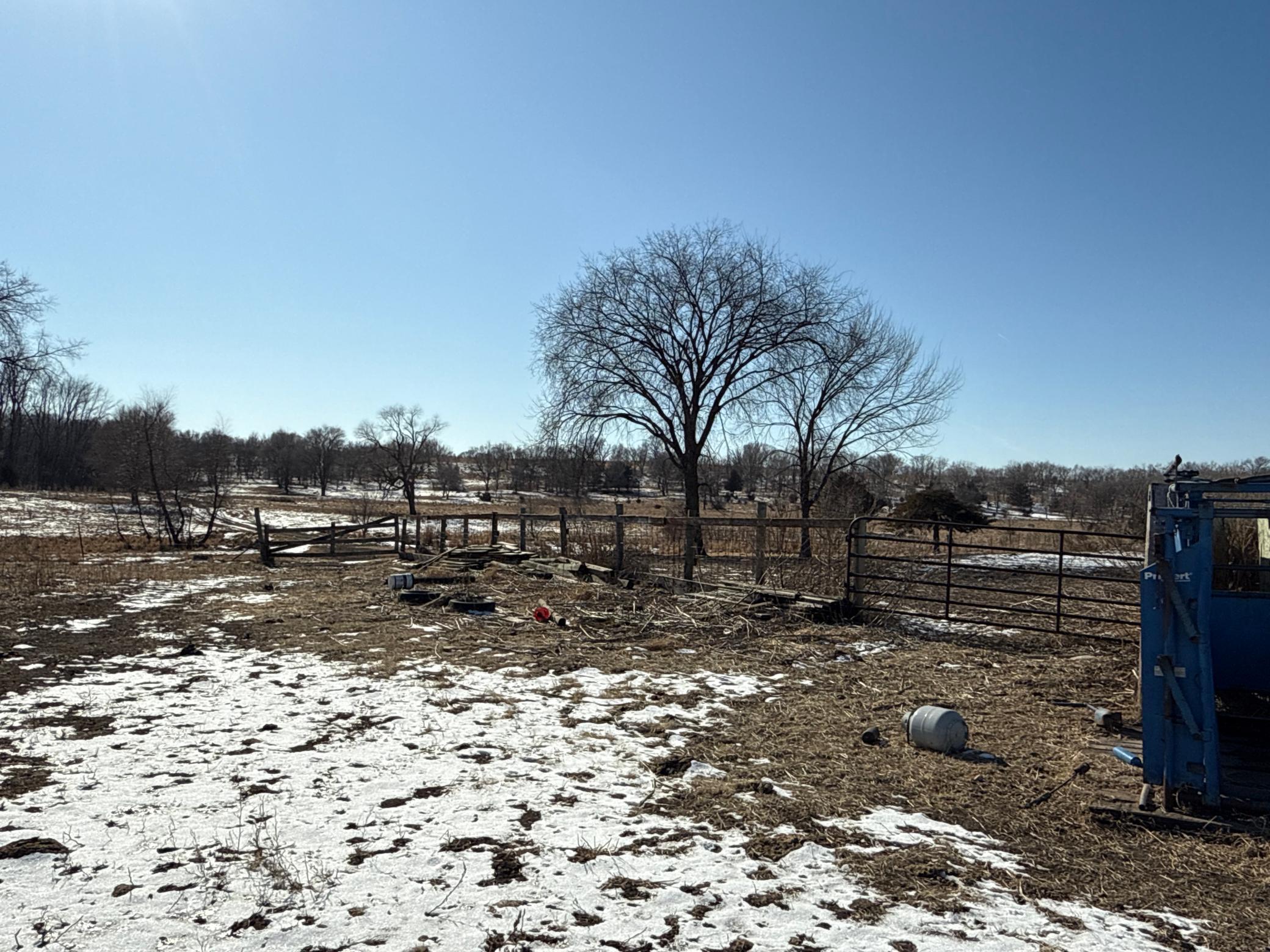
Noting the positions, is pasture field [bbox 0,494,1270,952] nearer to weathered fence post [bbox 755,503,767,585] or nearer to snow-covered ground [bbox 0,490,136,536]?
weathered fence post [bbox 755,503,767,585]

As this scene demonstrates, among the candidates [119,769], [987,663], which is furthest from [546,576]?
[119,769]

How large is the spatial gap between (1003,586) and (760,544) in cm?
690

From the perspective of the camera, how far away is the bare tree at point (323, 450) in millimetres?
100062

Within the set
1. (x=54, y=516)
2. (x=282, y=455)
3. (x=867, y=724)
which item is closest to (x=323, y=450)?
(x=282, y=455)

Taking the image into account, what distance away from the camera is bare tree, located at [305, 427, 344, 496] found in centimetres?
10006

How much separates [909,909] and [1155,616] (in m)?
2.60

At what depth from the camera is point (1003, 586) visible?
1612 cm

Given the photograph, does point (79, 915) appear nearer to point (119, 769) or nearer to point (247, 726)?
point (119, 769)

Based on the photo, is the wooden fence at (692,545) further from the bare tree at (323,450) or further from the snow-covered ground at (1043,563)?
the bare tree at (323,450)

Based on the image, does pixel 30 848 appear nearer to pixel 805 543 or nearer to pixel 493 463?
pixel 805 543

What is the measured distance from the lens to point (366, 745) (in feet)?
19.4

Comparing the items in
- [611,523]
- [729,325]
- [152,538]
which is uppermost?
[729,325]

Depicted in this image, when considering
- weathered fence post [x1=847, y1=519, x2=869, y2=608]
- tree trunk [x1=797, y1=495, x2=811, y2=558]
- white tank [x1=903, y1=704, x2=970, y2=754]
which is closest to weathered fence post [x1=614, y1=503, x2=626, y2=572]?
tree trunk [x1=797, y1=495, x2=811, y2=558]

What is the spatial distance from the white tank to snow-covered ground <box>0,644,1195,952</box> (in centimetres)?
123
